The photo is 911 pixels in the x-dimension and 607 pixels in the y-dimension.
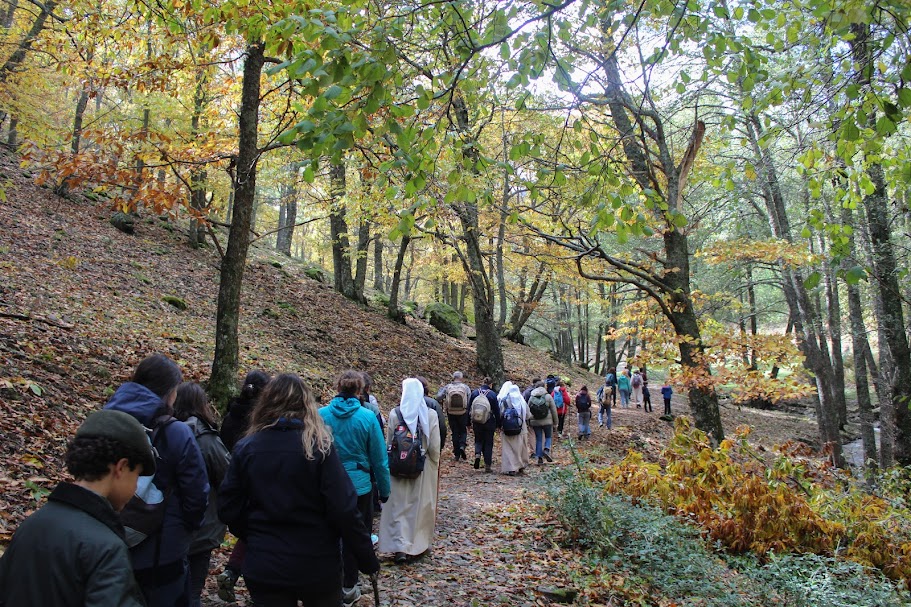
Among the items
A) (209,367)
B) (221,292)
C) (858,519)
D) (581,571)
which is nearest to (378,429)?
(581,571)

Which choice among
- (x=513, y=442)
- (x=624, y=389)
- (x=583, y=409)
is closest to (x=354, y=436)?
(x=513, y=442)

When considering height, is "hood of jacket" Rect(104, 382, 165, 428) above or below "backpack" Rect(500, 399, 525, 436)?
above

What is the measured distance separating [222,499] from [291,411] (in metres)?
0.60

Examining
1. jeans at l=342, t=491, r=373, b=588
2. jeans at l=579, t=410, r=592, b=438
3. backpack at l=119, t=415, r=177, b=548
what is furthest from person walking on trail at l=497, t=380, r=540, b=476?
backpack at l=119, t=415, r=177, b=548

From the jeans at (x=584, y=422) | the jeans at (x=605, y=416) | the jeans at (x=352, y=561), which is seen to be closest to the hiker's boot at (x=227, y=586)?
the jeans at (x=352, y=561)

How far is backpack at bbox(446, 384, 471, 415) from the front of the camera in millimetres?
10984

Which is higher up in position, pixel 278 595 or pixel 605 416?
pixel 278 595

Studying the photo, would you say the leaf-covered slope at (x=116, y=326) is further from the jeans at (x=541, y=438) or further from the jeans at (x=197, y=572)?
the jeans at (x=541, y=438)

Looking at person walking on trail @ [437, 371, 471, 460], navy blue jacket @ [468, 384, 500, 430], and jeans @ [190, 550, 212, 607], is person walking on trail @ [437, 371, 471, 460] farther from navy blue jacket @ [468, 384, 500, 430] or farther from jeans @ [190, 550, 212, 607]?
jeans @ [190, 550, 212, 607]

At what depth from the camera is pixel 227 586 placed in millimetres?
4617

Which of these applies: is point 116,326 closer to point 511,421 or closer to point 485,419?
point 485,419

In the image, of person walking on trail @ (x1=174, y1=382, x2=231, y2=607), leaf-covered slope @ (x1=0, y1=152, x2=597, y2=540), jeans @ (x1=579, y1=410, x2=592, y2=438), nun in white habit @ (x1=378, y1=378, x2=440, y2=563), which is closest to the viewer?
person walking on trail @ (x1=174, y1=382, x2=231, y2=607)

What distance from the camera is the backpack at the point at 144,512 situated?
304 cm

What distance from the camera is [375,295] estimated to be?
84.6 feet
